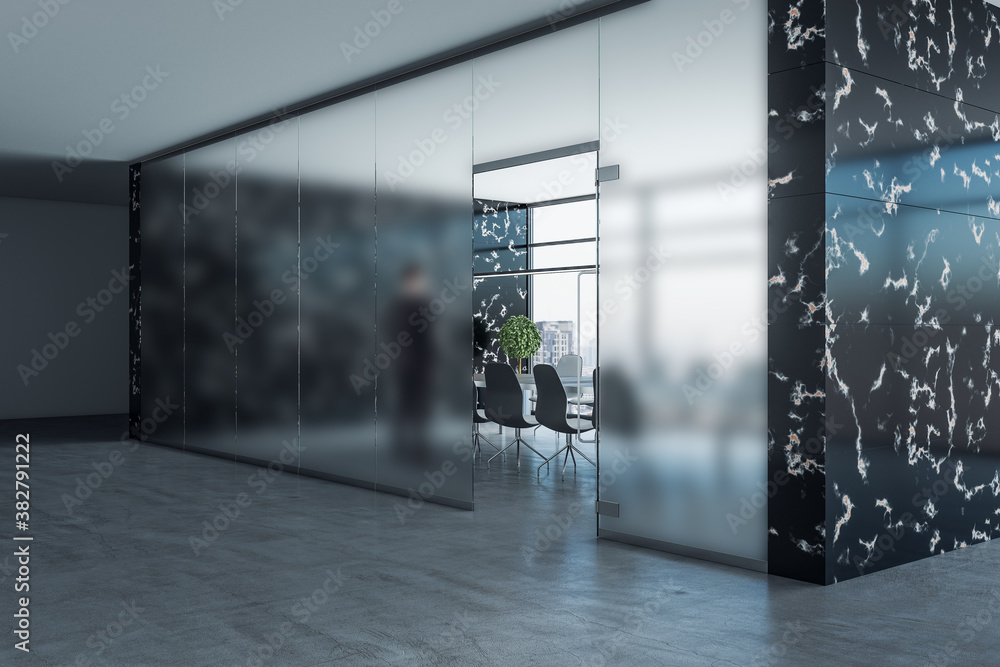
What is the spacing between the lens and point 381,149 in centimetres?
723

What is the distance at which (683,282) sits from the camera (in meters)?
5.03

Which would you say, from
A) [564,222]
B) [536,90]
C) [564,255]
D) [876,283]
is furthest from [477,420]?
[564,222]

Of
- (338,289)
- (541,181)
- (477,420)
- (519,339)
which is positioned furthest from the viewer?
(541,181)

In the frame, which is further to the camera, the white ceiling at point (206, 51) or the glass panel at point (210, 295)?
the glass panel at point (210, 295)

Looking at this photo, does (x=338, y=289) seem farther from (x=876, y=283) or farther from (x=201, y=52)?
(x=876, y=283)

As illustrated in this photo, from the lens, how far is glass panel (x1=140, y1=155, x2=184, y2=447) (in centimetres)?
1004

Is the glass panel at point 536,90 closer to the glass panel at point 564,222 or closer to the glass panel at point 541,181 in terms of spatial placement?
the glass panel at point 541,181

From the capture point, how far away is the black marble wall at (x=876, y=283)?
4.41 m

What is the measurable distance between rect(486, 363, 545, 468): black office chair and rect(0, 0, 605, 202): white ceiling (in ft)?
8.92

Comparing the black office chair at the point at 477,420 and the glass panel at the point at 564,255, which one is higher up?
the glass panel at the point at 564,255

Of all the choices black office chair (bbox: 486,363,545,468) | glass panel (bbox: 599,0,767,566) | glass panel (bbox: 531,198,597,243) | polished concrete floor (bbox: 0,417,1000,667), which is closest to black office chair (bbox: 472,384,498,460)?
black office chair (bbox: 486,363,545,468)

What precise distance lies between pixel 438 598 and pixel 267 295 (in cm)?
499

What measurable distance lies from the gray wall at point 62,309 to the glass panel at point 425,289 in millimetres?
8159

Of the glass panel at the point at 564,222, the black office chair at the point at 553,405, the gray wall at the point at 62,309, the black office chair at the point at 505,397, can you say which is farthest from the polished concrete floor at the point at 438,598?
the gray wall at the point at 62,309
